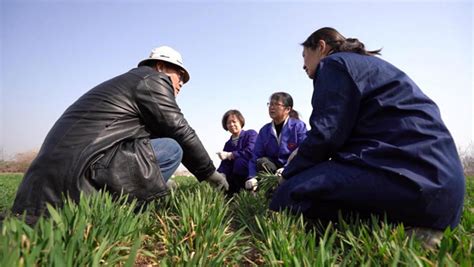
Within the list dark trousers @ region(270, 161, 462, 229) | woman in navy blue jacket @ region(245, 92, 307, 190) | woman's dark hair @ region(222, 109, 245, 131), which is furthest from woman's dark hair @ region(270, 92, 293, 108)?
dark trousers @ region(270, 161, 462, 229)

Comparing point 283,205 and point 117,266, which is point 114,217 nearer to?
point 117,266

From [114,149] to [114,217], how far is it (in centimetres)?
73

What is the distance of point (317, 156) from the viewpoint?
6.51ft

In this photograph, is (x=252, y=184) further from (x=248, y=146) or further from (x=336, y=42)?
(x=336, y=42)

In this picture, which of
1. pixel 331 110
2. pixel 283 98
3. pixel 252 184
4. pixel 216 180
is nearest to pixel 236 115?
pixel 283 98

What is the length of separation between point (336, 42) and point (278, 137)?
2.16 m

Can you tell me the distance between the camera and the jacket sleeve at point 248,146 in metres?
4.94

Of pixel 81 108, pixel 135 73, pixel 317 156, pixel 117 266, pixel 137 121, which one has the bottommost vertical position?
pixel 117 266

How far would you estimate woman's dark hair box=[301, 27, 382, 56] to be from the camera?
2217 mm

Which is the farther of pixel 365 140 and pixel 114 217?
pixel 365 140

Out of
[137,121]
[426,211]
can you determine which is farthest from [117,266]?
[426,211]

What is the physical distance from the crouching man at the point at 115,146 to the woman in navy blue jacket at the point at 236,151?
2.23 metres

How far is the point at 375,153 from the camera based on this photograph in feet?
5.69

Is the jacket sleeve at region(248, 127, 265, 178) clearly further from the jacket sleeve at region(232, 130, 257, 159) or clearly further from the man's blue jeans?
the man's blue jeans
